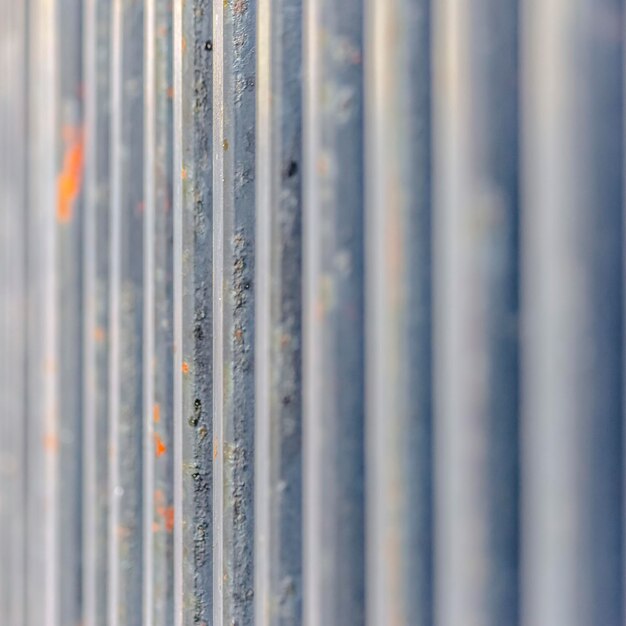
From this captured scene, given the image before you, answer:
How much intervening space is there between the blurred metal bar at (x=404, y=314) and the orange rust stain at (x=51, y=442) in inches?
27.8

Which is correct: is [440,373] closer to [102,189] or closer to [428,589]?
[428,589]

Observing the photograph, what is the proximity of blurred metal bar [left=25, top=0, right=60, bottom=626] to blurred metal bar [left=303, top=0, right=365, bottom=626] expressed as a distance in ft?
2.09

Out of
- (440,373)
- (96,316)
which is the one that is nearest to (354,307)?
(440,373)

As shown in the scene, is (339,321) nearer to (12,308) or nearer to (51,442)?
(51,442)

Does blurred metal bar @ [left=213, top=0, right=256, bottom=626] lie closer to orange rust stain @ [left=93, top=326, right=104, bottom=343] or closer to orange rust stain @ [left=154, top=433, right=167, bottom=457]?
orange rust stain @ [left=154, top=433, right=167, bottom=457]

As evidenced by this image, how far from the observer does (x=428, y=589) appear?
2.30ft

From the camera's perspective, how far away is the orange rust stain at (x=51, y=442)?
1258 millimetres

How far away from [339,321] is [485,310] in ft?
0.52

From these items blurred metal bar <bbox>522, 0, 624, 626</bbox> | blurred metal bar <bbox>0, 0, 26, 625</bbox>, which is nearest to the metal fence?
Result: blurred metal bar <bbox>522, 0, 624, 626</bbox>

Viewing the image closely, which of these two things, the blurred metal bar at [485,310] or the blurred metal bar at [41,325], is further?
the blurred metal bar at [41,325]

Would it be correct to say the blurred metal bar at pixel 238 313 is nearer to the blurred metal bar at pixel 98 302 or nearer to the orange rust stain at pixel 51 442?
the blurred metal bar at pixel 98 302

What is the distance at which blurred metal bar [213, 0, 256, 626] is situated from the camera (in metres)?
0.87

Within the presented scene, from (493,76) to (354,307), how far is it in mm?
237

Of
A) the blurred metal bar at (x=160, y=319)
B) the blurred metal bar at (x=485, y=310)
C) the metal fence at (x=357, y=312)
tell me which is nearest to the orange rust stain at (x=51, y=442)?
the metal fence at (x=357, y=312)
